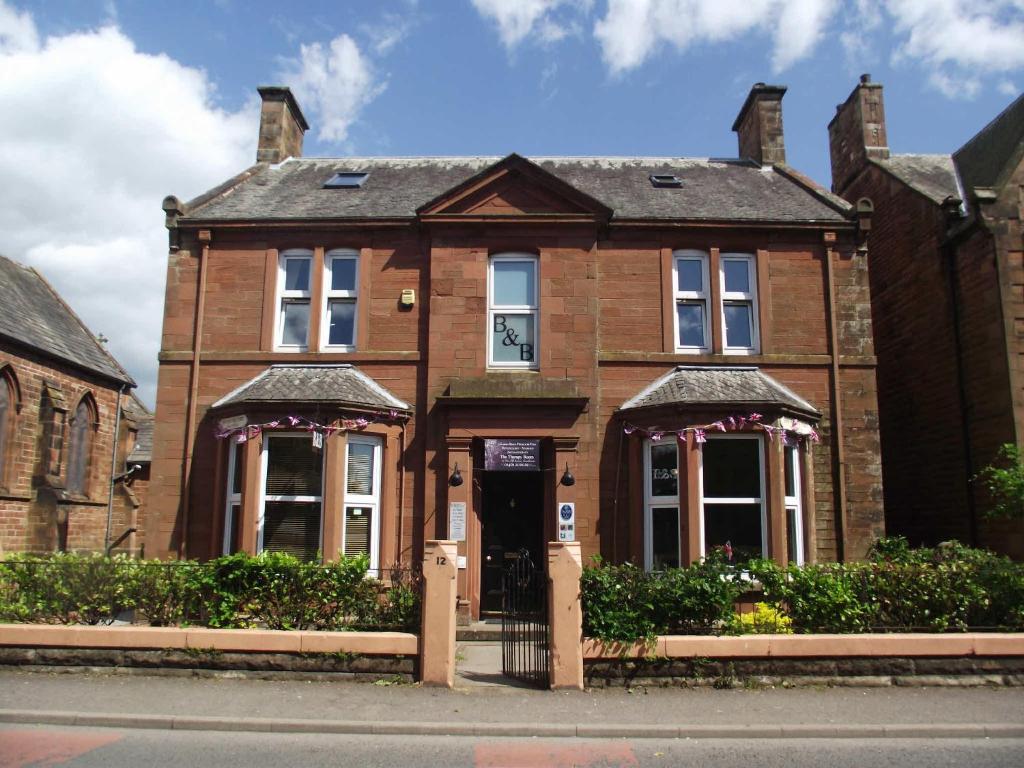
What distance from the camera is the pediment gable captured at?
1377 centimetres

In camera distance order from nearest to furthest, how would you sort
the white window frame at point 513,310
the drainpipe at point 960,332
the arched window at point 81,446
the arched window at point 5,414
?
the white window frame at point 513,310 < the drainpipe at point 960,332 < the arched window at point 5,414 < the arched window at point 81,446

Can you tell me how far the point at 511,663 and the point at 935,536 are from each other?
10602mm

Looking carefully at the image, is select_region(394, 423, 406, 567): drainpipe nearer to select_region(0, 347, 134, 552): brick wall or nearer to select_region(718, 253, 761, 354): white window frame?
select_region(718, 253, 761, 354): white window frame

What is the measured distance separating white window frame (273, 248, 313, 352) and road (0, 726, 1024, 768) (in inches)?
310

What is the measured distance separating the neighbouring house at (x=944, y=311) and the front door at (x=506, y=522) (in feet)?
26.0

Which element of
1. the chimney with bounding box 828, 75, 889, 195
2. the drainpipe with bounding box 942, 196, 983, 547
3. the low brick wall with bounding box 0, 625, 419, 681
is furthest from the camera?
the chimney with bounding box 828, 75, 889, 195

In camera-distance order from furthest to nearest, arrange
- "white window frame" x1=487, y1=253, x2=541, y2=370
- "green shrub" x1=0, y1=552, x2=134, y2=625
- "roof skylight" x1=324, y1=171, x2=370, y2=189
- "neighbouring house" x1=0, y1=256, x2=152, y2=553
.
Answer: "neighbouring house" x1=0, y1=256, x2=152, y2=553 → "roof skylight" x1=324, y1=171, x2=370, y2=189 → "white window frame" x1=487, y1=253, x2=541, y2=370 → "green shrub" x1=0, y1=552, x2=134, y2=625

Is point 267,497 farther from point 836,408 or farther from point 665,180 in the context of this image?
point 665,180

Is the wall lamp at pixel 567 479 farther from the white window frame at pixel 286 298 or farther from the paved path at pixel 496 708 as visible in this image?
the white window frame at pixel 286 298

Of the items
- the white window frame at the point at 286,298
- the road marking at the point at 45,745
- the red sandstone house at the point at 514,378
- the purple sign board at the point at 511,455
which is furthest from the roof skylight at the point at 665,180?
the road marking at the point at 45,745

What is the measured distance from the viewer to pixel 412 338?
45.2 ft

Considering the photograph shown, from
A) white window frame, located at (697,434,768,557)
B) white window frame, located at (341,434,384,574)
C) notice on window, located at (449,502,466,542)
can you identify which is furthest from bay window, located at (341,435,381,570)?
white window frame, located at (697,434,768,557)

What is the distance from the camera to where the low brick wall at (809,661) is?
28.1 feet

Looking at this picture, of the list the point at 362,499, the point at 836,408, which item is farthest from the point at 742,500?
the point at 362,499
